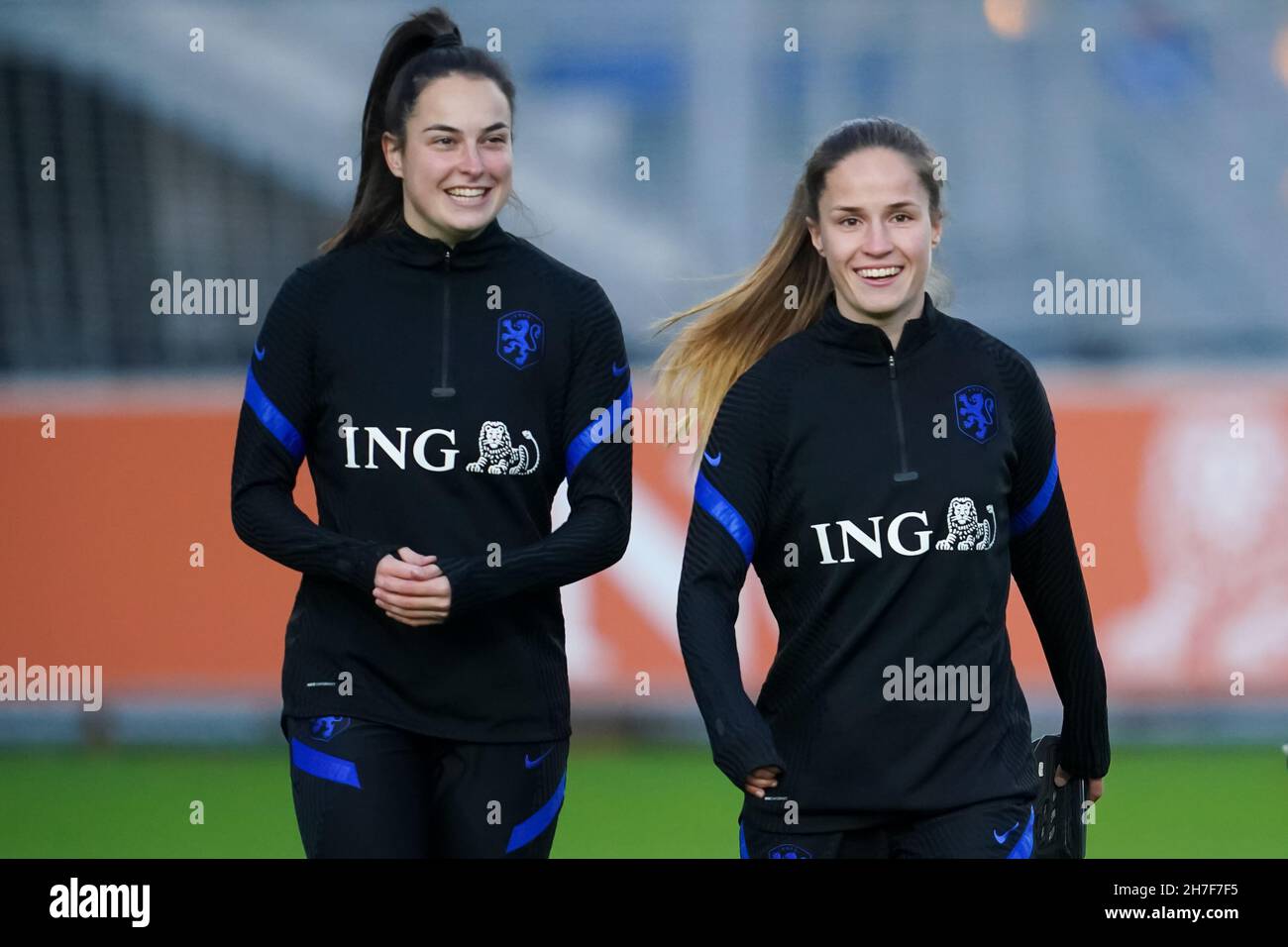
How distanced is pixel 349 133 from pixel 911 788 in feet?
18.2

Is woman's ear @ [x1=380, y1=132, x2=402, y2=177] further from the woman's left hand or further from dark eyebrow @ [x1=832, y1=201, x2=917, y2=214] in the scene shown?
the woman's left hand

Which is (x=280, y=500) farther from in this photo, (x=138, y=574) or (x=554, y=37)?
(x=554, y=37)

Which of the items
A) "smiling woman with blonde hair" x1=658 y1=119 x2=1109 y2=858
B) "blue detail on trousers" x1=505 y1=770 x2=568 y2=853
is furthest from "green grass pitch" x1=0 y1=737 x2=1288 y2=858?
"smiling woman with blonde hair" x1=658 y1=119 x2=1109 y2=858

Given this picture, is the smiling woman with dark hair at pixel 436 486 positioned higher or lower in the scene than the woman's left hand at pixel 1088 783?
higher

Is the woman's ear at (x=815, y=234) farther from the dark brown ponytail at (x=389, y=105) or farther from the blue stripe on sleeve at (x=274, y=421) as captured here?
the blue stripe on sleeve at (x=274, y=421)

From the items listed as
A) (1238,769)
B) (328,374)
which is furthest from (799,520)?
(1238,769)

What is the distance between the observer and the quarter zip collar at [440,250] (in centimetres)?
359

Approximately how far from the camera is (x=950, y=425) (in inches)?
130

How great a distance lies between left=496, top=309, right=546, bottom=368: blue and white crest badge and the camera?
11.6ft

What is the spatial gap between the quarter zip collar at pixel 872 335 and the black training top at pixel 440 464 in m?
0.44

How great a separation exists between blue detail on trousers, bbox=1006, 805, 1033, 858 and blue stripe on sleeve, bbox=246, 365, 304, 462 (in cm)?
138

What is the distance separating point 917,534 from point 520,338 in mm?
800

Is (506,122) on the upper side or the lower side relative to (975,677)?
upper

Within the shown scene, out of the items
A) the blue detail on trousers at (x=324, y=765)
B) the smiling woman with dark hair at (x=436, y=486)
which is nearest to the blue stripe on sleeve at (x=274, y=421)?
the smiling woman with dark hair at (x=436, y=486)
